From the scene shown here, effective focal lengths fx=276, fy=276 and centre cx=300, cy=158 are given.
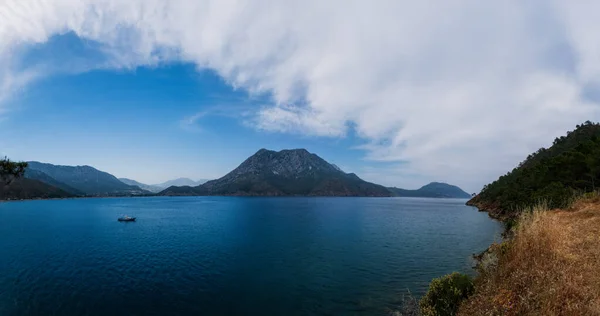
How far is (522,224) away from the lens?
53.3 feet

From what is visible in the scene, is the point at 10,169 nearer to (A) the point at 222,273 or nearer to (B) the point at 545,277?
(A) the point at 222,273

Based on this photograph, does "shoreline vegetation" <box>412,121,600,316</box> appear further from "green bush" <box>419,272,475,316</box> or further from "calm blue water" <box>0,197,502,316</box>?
"calm blue water" <box>0,197,502,316</box>

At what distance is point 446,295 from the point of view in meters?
18.4

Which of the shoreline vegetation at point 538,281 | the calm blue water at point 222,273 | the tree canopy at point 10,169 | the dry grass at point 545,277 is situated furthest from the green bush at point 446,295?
the tree canopy at point 10,169

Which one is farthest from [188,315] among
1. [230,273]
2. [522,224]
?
[522,224]

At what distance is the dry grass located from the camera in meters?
9.69

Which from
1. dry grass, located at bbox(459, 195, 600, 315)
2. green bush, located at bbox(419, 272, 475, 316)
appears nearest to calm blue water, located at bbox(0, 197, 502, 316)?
green bush, located at bbox(419, 272, 475, 316)

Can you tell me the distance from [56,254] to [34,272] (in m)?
14.2

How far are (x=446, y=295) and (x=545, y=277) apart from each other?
8318 millimetres

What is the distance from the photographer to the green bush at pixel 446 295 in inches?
694

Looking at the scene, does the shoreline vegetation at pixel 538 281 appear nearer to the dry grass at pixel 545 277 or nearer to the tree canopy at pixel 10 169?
the dry grass at pixel 545 277

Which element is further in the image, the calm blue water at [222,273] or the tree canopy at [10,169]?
the tree canopy at [10,169]

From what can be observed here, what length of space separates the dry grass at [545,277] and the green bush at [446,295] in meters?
1.97

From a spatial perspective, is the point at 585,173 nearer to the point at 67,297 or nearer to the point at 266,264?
the point at 266,264
